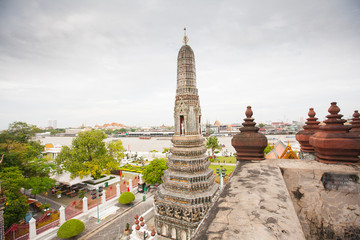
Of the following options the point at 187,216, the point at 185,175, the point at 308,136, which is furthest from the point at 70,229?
the point at 308,136

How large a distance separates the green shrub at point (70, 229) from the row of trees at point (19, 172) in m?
2.57

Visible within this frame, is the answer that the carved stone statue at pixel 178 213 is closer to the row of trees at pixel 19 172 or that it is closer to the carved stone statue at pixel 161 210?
the carved stone statue at pixel 161 210

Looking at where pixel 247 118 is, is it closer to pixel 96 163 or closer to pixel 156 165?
pixel 156 165

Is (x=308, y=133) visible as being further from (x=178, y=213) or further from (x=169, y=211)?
(x=169, y=211)

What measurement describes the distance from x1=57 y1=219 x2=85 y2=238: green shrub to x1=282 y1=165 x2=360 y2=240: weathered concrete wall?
494 inches

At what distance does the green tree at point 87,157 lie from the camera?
18734 millimetres

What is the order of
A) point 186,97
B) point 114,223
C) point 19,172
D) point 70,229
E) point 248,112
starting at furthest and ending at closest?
point 19,172 < point 114,223 < point 186,97 < point 70,229 < point 248,112

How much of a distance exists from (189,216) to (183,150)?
3.84 meters

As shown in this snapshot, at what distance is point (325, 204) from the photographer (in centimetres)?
260

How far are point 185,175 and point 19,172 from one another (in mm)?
12491

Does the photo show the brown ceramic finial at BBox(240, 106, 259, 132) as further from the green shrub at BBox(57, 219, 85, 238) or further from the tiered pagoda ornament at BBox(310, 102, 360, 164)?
the green shrub at BBox(57, 219, 85, 238)

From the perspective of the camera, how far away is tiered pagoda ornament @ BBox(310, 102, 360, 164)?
2.85 meters

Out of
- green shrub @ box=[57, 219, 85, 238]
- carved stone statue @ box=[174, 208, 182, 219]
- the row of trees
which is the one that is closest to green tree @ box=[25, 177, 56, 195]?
the row of trees

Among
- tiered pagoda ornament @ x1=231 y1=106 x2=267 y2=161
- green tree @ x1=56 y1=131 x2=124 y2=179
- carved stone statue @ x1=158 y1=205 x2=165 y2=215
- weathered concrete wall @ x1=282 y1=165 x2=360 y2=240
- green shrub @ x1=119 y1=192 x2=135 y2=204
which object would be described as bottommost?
green shrub @ x1=119 y1=192 x2=135 y2=204
